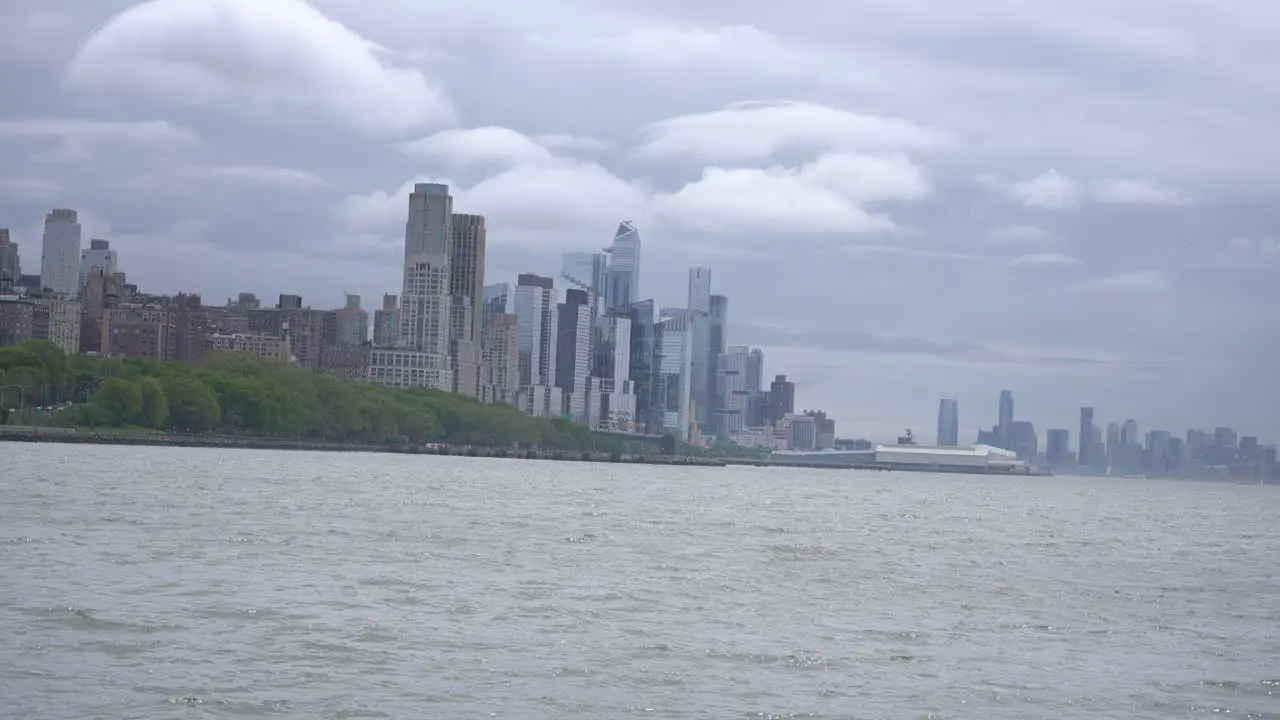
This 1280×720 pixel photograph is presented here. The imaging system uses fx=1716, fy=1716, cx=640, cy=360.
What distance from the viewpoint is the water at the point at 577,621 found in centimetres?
2641

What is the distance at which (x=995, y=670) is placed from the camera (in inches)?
1249

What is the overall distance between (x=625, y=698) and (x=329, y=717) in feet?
16.4

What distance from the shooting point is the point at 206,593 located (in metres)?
35.7

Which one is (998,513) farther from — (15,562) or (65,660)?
(65,660)

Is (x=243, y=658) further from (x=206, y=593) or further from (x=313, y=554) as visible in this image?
(x=313, y=554)

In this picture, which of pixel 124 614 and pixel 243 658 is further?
pixel 124 614

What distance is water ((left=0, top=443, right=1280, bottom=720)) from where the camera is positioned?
2641 cm

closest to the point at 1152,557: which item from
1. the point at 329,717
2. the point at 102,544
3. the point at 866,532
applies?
the point at 866,532

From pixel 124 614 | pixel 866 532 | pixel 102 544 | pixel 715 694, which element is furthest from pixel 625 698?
pixel 866 532

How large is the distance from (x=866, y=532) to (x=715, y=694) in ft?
169

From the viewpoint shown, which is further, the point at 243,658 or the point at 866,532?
the point at 866,532

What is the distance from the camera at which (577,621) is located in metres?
35.3

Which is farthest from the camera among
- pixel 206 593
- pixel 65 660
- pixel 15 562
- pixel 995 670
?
pixel 15 562

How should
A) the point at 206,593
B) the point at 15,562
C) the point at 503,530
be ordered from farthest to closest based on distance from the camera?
1. the point at 503,530
2. the point at 15,562
3. the point at 206,593
